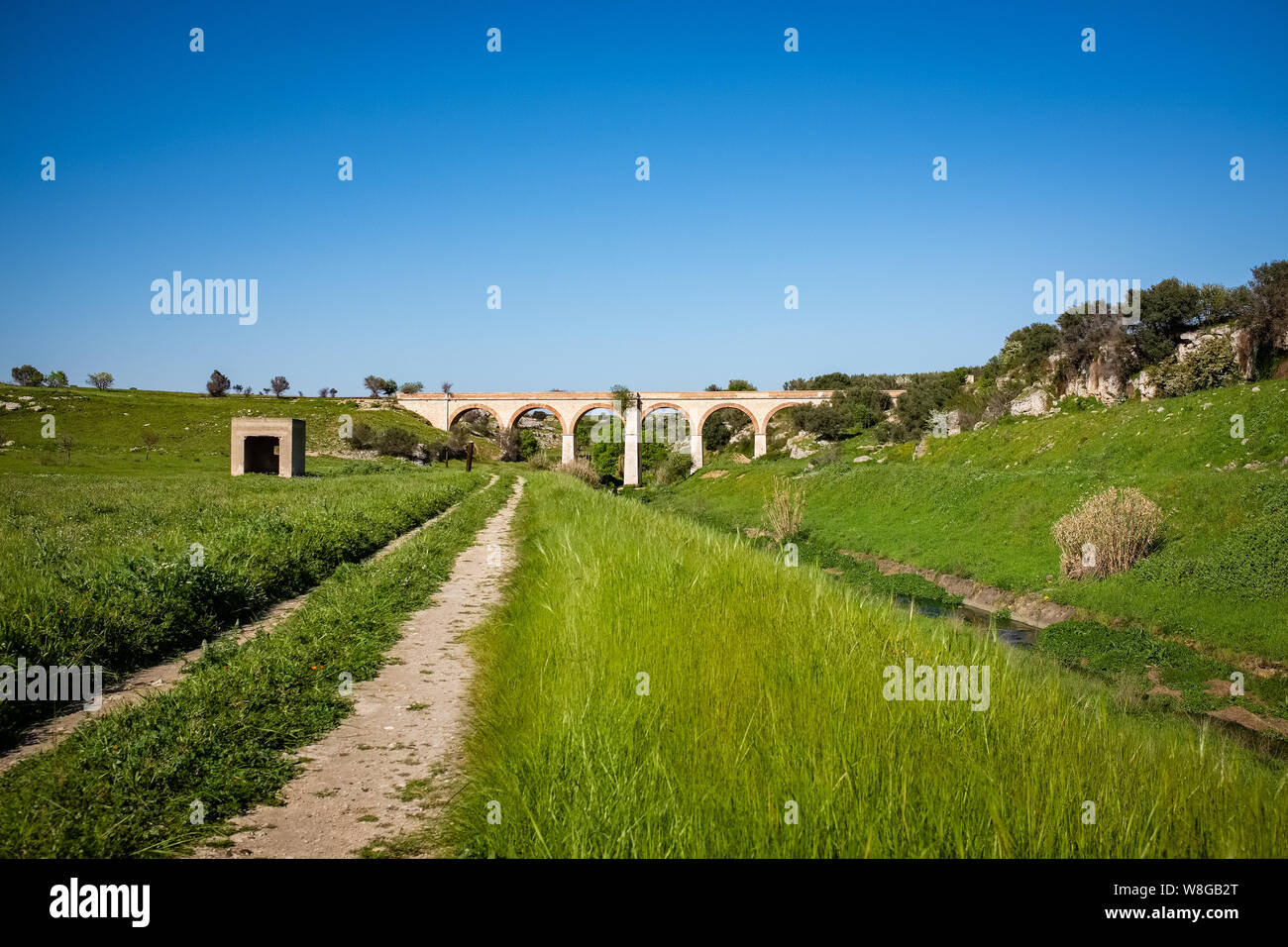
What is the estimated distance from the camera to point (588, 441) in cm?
10938

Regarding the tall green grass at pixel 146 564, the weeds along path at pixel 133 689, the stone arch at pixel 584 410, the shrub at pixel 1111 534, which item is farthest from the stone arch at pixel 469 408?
the weeds along path at pixel 133 689

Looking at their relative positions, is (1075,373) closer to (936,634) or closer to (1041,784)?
(936,634)

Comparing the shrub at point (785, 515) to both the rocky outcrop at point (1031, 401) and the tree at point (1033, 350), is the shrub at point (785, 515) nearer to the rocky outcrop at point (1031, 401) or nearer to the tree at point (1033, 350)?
the rocky outcrop at point (1031, 401)

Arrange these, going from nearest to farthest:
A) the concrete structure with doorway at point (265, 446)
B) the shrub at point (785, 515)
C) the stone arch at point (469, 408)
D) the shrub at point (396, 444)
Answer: the shrub at point (785, 515)
the concrete structure with doorway at point (265, 446)
the shrub at point (396, 444)
the stone arch at point (469, 408)

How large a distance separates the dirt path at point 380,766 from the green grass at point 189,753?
138mm

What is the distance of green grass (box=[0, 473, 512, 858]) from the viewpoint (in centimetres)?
299

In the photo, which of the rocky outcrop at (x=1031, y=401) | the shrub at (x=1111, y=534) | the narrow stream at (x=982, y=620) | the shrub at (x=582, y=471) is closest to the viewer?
the narrow stream at (x=982, y=620)

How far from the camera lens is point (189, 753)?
3.72 metres

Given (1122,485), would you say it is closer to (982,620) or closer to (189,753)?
(982,620)

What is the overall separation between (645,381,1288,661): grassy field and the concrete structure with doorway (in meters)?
19.0

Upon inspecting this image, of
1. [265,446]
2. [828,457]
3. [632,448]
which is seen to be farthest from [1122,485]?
[632,448]

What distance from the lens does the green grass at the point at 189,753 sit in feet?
9.80

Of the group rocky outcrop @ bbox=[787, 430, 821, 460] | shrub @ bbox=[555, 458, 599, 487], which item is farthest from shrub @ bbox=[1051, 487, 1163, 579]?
rocky outcrop @ bbox=[787, 430, 821, 460]
